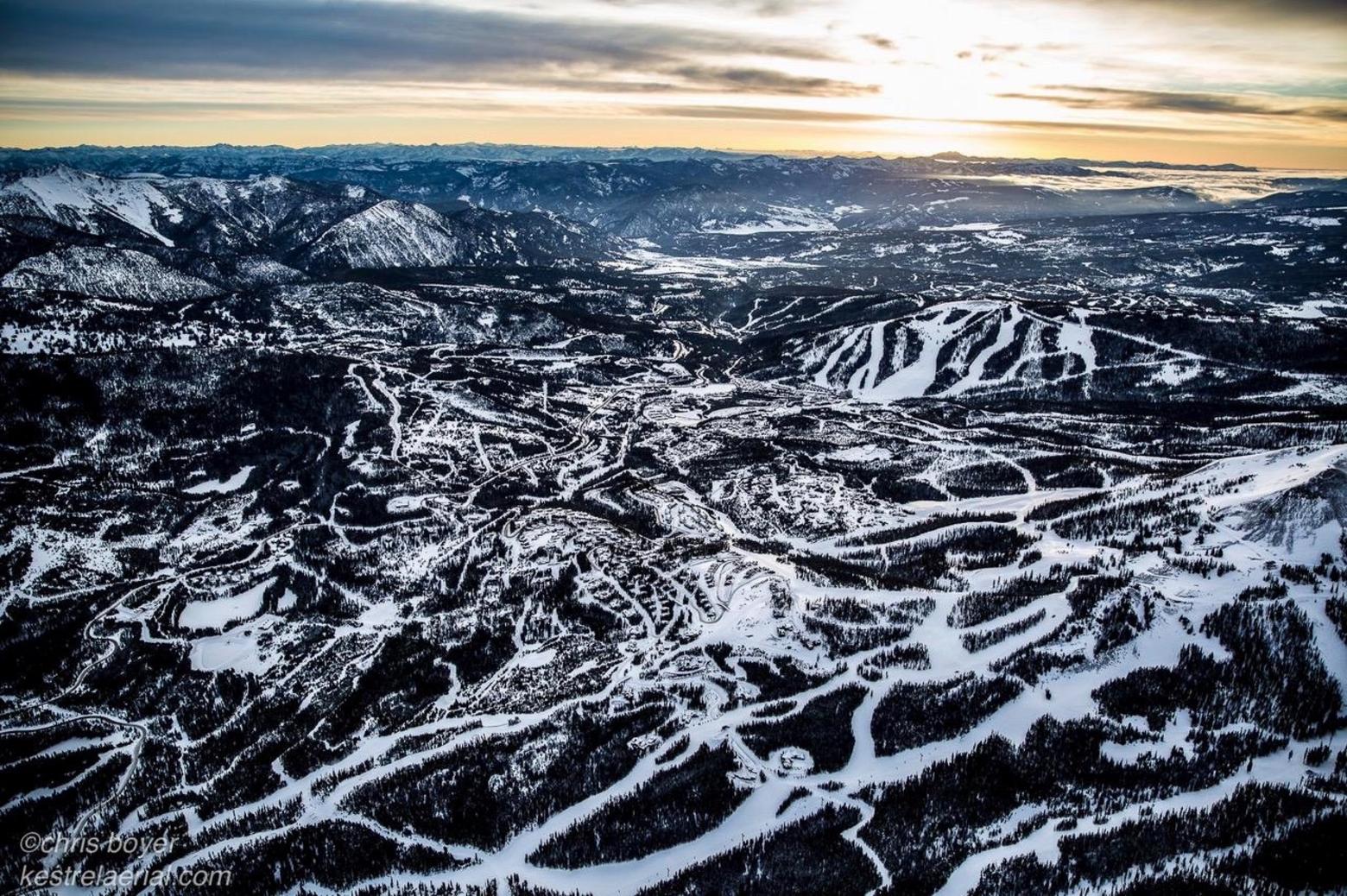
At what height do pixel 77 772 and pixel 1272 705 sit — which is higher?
pixel 1272 705

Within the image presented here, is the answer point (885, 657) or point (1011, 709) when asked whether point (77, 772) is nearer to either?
point (885, 657)

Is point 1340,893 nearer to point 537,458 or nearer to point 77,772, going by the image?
point 77,772

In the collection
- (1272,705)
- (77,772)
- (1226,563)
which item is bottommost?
(77,772)

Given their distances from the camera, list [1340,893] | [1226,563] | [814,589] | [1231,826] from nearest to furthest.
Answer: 1. [1340,893]
2. [1231,826]
3. [1226,563]
4. [814,589]

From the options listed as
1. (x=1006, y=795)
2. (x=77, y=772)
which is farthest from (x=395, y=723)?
(x=1006, y=795)

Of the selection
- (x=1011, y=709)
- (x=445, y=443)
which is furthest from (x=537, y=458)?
(x=1011, y=709)

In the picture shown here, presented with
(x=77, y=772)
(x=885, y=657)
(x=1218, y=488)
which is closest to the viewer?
(x=77, y=772)

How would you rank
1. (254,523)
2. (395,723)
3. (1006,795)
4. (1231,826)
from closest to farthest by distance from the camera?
1. (1231,826)
2. (1006,795)
3. (395,723)
4. (254,523)

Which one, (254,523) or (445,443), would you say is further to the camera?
(445,443)

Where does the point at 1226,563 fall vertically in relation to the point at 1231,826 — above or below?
above
